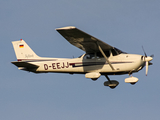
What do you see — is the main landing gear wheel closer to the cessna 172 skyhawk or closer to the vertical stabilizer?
the cessna 172 skyhawk

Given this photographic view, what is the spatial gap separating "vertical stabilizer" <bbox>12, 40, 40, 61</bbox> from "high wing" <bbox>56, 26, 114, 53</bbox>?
4.23m

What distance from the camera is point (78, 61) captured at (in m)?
21.1

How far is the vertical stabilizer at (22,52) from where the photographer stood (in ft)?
75.8

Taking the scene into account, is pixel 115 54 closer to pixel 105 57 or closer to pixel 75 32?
pixel 105 57

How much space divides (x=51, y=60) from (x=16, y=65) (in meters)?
2.43

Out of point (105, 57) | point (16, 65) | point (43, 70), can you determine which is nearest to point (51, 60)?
point (43, 70)

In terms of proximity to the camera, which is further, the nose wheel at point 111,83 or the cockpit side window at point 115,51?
the nose wheel at point 111,83

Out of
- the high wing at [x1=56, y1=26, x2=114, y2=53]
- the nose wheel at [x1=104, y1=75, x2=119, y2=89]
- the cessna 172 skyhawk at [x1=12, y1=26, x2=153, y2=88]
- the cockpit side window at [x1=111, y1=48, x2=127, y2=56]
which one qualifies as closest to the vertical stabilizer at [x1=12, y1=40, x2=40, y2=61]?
the cessna 172 skyhawk at [x1=12, y1=26, x2=153, y2=88]

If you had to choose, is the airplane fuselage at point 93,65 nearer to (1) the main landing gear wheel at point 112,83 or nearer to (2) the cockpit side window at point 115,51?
(2) the cockpit side window at point 115,51

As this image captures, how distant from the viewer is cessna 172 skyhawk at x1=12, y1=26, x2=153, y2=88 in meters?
19.7

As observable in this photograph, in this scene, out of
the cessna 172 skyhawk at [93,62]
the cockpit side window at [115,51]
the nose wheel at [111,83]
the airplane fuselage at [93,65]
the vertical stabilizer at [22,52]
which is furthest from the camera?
the vertical stabilizer at [22,52]

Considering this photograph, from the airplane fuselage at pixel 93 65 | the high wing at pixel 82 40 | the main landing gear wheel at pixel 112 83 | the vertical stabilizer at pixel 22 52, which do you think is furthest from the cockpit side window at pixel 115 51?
the vertical stabilizer at pixel 22 52

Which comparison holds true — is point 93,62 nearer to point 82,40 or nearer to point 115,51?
point 115,51

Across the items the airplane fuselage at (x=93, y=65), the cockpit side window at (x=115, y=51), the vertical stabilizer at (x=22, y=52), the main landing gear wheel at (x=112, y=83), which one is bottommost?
the main landing gear wheel at (x=112, y=83)
